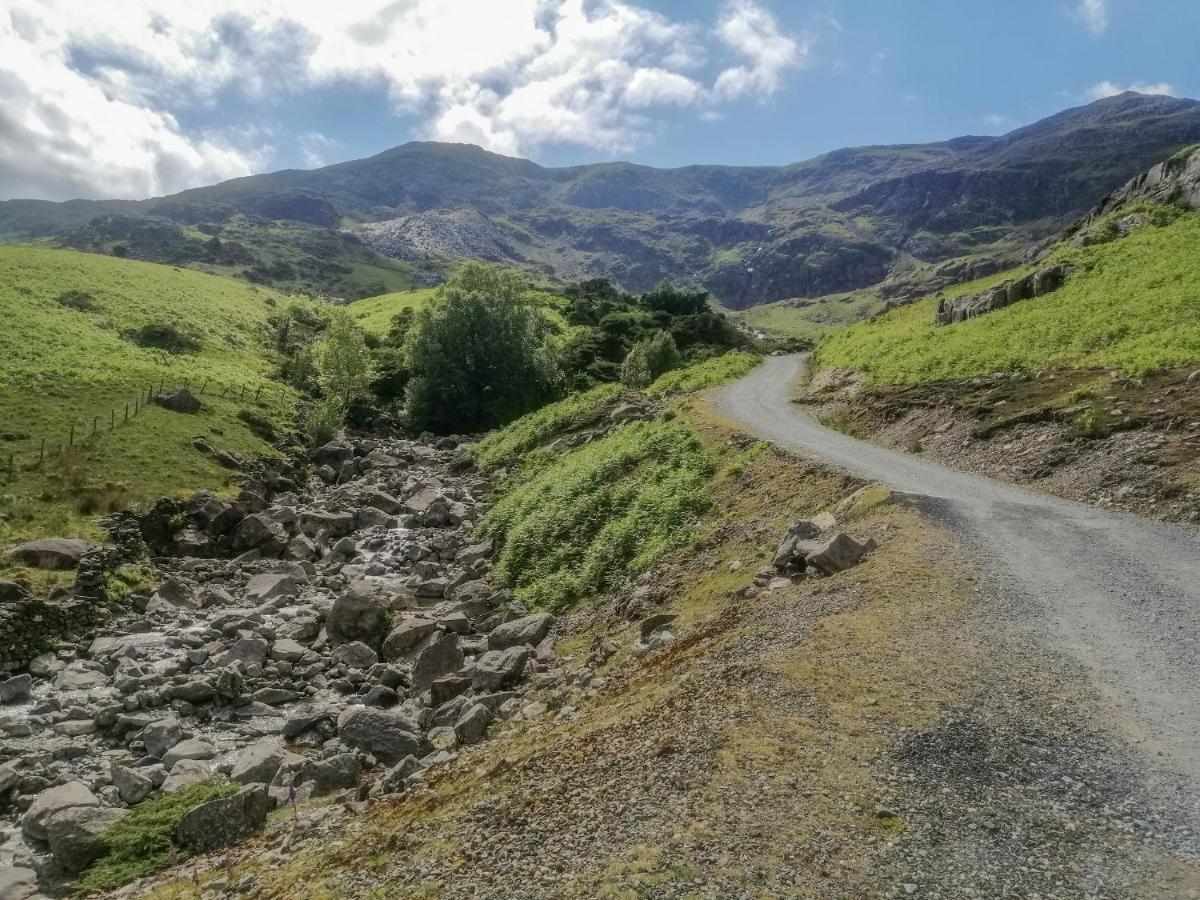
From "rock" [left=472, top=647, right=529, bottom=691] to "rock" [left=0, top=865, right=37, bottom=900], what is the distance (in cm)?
937

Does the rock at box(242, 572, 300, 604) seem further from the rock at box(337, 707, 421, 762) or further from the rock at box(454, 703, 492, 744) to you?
the rock at box(454, 703, 492, 744)

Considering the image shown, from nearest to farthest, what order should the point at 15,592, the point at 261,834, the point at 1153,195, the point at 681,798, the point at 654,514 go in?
the point at 681,798, the point at 261,834, the point at 15,592, the point at 654,514, the point at 1153,195

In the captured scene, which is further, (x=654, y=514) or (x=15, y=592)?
(x=654, y=514)

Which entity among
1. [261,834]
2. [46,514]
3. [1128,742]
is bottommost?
[261,834]

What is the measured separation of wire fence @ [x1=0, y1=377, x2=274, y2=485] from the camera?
119 feet

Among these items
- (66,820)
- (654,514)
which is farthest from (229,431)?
(66,820)

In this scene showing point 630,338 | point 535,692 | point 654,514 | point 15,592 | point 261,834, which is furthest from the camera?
point 630,338

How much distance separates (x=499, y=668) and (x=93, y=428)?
124 ft

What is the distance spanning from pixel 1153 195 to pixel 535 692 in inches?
2651

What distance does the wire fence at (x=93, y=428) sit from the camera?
36.3 metres

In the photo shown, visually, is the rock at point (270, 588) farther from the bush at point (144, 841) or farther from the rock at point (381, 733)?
the bush at point (144, 841)

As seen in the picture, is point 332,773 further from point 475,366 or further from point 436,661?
point 475,366

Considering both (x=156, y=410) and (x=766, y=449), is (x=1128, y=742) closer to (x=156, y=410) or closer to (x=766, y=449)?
(x=766, y=449)

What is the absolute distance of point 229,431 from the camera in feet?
163
